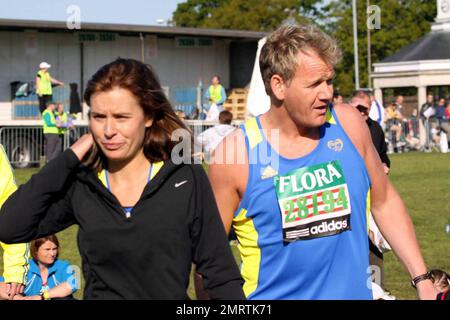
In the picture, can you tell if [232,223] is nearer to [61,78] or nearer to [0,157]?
[0,157]

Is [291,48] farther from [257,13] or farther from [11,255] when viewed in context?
[257,13]

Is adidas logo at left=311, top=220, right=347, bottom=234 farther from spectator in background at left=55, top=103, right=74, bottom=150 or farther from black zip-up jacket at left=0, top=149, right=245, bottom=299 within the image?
spectator in background at left=55, top=103, right=74, bottom=150

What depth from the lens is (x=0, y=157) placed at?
5.58 metres

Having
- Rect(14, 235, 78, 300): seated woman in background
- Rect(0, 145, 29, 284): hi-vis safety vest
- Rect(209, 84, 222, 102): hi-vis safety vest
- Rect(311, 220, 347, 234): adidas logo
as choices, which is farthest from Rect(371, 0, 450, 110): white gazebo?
Rect(311, 220, 347, 234): adidas logo

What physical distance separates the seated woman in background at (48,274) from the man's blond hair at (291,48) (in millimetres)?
3974

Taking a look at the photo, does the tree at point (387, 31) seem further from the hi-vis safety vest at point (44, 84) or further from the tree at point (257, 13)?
the hi-vis safety vest at point (44, 84)

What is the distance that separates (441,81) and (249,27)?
1497 inches

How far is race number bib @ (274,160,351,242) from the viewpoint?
462cm

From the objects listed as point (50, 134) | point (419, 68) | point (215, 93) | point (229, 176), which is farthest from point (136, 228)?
point (419, 68)

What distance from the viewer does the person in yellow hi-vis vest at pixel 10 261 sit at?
18.2ft

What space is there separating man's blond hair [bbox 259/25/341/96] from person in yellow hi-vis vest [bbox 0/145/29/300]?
1622 millimetres

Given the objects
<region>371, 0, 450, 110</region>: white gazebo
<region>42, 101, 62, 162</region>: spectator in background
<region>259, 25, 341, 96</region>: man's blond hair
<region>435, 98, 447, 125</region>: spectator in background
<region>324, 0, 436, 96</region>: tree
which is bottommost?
<region>259, 25, 341, 96</region>: man's blond hair

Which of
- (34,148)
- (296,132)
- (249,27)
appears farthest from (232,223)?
(249,27)
